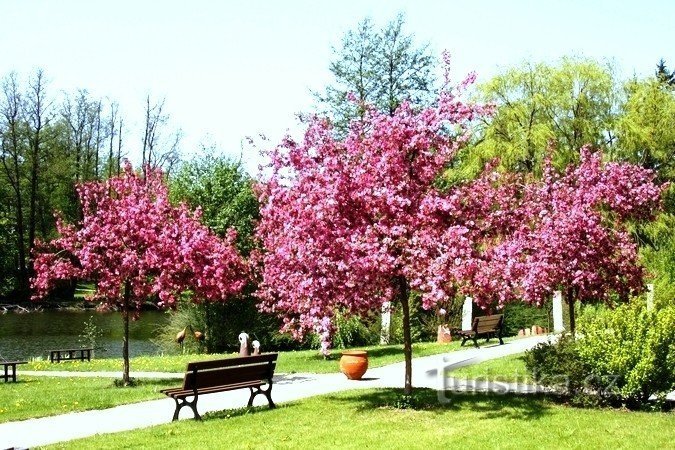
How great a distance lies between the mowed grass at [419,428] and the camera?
9578 mm

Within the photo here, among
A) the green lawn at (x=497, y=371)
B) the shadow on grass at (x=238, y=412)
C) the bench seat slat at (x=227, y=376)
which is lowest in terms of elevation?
the shadow on grass at (x=238, y=412)

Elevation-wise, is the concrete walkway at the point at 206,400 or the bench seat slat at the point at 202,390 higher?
the bench seat slat at the point at 202,390

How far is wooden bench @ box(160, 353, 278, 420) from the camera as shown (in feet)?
38.6

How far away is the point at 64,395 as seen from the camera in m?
15.0

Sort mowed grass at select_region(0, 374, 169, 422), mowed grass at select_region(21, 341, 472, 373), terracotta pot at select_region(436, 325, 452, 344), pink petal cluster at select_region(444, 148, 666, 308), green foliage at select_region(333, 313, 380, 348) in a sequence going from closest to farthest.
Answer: mowed grass at select_region(0, 374, 169, 422)
pink petal cluster at select_region(444, 148, 666, 308)
mowed grass at select_region(21, 341, 472, 373)
green foliage at select_region(333, 313, 380, 348)
terracotta pot at select_region(436, 325, 452, 344)

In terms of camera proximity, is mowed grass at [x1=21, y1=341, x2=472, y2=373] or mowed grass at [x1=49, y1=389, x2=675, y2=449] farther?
mowed grass at [x1=21, y1=341, x2=472, y2=373]

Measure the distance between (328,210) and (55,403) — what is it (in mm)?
6574

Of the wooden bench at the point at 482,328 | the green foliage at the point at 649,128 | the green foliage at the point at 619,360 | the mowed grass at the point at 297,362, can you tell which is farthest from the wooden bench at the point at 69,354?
the green foliage at the point at 649,128

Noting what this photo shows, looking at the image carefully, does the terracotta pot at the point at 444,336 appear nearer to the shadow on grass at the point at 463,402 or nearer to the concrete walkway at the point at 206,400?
the concrete walkway at the point at 206,400

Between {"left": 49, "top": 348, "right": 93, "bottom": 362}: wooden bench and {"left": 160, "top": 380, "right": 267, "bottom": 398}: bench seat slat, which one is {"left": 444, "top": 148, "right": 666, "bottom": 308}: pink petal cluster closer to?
{"left": 160, "top": 380, "right": 267, "bottom": 398}: bench seat slat

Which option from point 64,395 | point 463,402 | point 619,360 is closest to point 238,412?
point 463,402

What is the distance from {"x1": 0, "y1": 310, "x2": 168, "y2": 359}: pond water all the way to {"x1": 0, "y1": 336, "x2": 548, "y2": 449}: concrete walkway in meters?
11.0

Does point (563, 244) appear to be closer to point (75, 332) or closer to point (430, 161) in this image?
point (430, 161)

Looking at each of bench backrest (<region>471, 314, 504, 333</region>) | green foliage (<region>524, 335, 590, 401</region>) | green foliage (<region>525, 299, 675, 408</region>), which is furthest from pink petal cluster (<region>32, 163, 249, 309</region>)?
bench backrest (<region>471, 314, 504, 333</region>)
